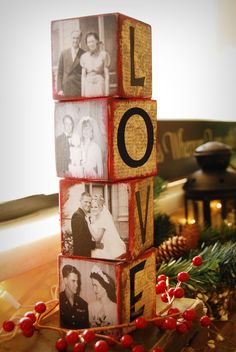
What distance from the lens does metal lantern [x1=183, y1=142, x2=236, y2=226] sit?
1.30m

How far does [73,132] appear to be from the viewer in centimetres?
68

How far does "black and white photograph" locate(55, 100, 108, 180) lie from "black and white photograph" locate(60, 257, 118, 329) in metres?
0.13

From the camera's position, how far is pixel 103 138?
0.65 meters

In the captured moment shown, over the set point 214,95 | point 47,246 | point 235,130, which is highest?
point 214,95

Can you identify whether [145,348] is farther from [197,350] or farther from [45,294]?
[45,294]

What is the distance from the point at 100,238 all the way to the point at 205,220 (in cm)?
69

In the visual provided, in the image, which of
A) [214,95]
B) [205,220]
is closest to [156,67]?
[214,95]

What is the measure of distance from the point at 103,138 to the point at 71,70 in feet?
0.35

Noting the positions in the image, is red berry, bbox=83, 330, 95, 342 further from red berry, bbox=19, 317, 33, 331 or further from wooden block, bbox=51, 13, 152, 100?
wooden block, bbox=51, 13, 152, 100

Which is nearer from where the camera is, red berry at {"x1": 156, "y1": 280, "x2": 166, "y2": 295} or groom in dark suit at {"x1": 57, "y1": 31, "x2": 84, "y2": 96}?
groom in dark suit at {"x1": 57, "y1": 31, "x2": 84, "y2": 96}

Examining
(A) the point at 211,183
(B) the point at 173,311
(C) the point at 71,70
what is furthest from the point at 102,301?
(A) the point at 211,183

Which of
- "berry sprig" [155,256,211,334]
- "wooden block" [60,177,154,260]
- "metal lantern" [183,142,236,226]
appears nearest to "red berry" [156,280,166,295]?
"berry sprig" [155,256,211,334]

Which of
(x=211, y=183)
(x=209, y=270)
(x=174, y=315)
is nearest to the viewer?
(x=174, y=315)

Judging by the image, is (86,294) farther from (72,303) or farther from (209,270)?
(209,270)
